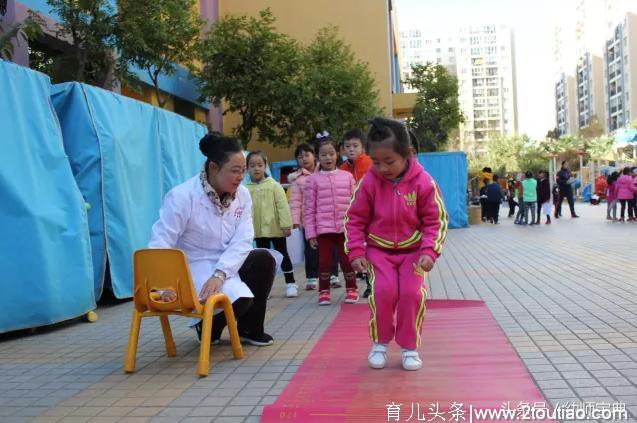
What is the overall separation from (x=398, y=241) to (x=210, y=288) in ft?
4.17

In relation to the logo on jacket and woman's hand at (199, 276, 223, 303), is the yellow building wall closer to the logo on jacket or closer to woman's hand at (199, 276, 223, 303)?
woman's hand at (199, 276, 223, 303)

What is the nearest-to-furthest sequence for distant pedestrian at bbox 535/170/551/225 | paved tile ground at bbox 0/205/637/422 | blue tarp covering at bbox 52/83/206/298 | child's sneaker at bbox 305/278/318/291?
paved tile ground at bbox 0/205/637/422 < blue tarp covering at bbox 52/83/206/298 < child's sneaker at bbox 305/278/318/291 < distant pedestrian at bbox 535/170/551/225

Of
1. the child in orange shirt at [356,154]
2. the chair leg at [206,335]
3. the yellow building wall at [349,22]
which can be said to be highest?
the yellow building wall at [349,22]

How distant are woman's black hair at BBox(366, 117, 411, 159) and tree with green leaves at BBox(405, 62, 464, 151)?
83.1 ft

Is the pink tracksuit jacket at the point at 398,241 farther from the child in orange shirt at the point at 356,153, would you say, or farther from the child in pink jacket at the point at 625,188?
the child in pink jacket at the point at 625,188

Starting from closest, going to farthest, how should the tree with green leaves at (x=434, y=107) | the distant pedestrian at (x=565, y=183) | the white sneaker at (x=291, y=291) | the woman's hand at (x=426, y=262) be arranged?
the woman's hand at (x=426, y=262) → the white sneaker at (x=291, y=291) → the distant pedestrian at (x=565, y=183) → the tree with green leaves at (x=434, y=107)

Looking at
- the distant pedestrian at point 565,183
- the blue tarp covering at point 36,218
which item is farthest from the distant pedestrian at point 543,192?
the blue tarp covering at point 36,218

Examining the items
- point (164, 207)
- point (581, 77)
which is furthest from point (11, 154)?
point (581, 77)

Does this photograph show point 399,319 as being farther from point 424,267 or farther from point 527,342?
point 527,342

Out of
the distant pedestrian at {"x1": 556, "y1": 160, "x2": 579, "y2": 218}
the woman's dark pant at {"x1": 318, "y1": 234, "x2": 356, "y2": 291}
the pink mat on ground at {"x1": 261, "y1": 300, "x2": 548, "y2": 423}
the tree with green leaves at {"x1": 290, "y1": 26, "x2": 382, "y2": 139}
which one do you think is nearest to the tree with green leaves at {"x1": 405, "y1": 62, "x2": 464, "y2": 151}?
the distant pedestrian at {"x1": 556, "y1": 160, "x2": 579, "y2": 218}

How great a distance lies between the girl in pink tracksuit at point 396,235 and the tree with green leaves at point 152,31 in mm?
7761

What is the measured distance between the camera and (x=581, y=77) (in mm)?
127500

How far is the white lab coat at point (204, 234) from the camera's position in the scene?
14.6 ft

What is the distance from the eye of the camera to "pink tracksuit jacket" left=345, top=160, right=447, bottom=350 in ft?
13.4
